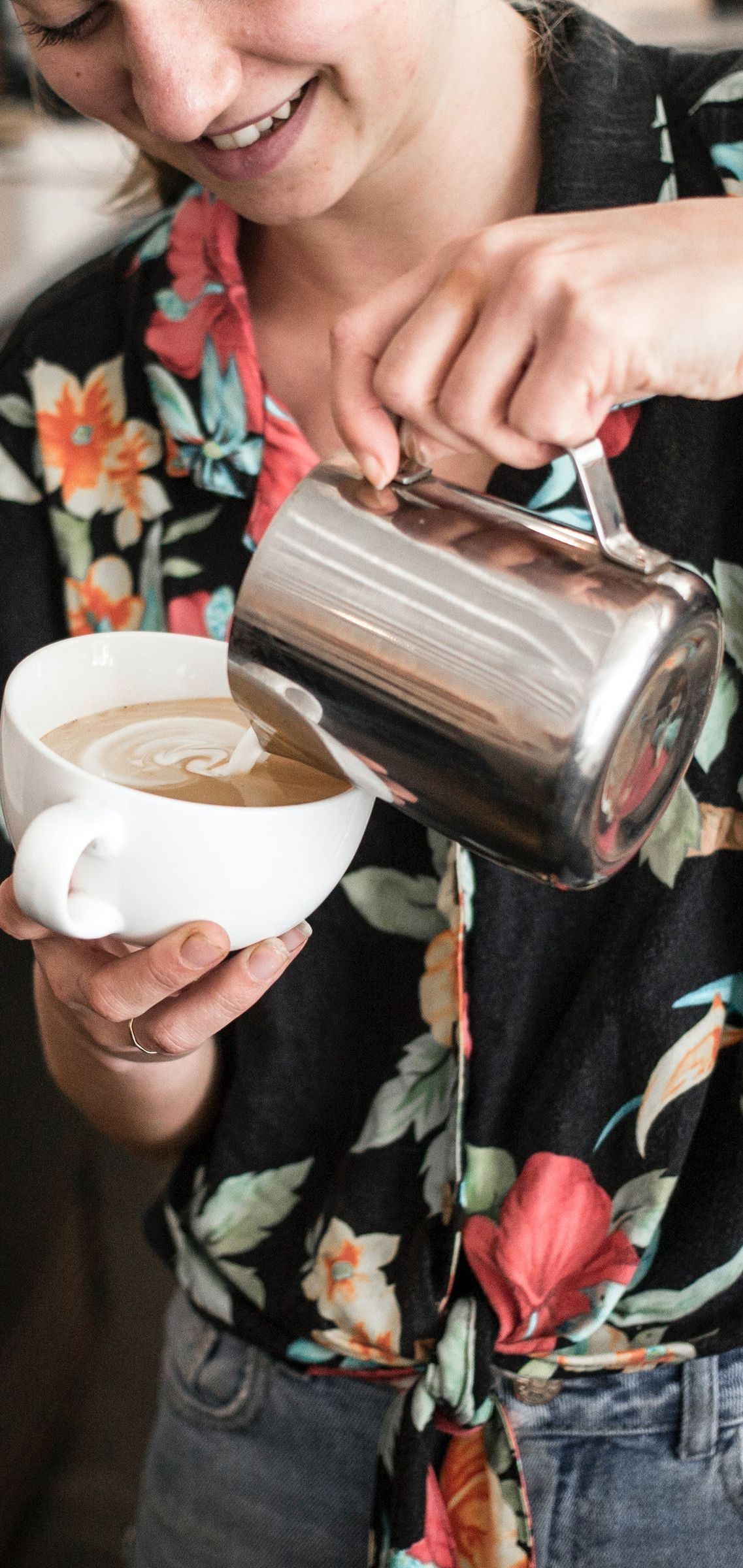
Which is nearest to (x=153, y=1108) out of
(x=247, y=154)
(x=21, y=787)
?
(x=21, y=787)

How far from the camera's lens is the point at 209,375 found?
2.89 feet

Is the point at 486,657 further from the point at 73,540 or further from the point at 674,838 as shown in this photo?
the point at 73,540

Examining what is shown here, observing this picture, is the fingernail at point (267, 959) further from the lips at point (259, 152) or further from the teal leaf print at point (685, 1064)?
the lips at point (259, 152)

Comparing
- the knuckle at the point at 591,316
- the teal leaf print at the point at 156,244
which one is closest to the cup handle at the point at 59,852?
the knuckle at the point at 591,316

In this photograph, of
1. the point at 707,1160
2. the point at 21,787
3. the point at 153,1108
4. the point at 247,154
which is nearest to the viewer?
the point at 21,787

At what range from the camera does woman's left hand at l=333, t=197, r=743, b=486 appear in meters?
0.50

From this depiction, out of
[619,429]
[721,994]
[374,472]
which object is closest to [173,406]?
[619,429]

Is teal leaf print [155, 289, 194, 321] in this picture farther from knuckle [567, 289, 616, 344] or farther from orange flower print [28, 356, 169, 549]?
knuckle [567, 289, 616, 344]

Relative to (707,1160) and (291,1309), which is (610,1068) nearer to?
(707,1160)

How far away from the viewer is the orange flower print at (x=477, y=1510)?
79 centimetres

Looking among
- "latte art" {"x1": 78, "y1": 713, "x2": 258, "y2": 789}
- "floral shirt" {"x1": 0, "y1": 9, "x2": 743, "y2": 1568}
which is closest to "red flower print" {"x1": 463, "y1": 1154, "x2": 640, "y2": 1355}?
"floral shirt" {"x1": 0, "y1": 9, "x2": 743, "y2": 1568}

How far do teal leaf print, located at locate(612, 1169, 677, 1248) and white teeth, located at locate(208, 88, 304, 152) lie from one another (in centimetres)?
62

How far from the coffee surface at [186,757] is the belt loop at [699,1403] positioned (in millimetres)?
465

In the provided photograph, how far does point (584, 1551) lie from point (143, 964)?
0.53 m
